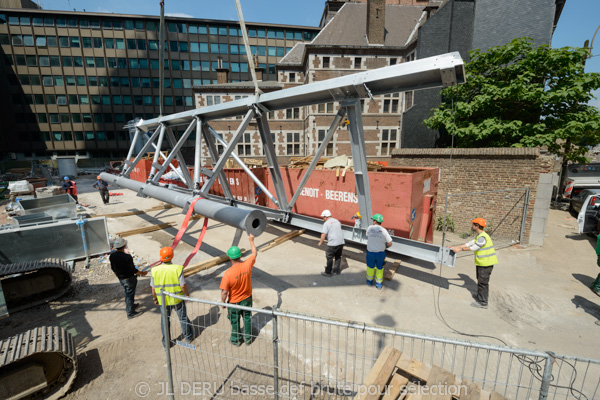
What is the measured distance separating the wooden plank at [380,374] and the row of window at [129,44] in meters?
52.1

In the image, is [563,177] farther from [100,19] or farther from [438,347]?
[100,19]

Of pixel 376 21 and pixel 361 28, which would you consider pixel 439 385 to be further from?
pixel 361 28

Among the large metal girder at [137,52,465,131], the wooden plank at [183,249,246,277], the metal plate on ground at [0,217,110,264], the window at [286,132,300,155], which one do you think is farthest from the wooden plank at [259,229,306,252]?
the window at [286,132,300,155]

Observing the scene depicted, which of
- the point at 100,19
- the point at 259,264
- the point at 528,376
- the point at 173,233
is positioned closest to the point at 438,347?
the point at 528,376

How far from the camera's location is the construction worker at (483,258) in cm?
538

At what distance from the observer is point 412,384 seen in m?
3.09

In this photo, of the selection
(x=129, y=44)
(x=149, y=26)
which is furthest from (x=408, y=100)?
(x=129, y=44)

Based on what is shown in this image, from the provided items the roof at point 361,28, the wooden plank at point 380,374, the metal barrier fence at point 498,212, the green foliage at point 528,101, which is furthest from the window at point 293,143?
the wooden plank at point 380,374

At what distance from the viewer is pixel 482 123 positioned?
1325 centimetres

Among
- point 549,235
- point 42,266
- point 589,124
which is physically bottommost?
point 549,235

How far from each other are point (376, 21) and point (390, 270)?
2611 centimetres

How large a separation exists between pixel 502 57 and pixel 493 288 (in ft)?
42.4

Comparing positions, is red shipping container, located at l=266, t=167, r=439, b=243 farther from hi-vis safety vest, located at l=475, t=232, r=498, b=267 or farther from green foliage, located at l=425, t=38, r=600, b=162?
green foliage, located at l=425, t=38, r=600, b=162

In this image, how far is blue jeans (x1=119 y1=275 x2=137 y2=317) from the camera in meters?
4.84
